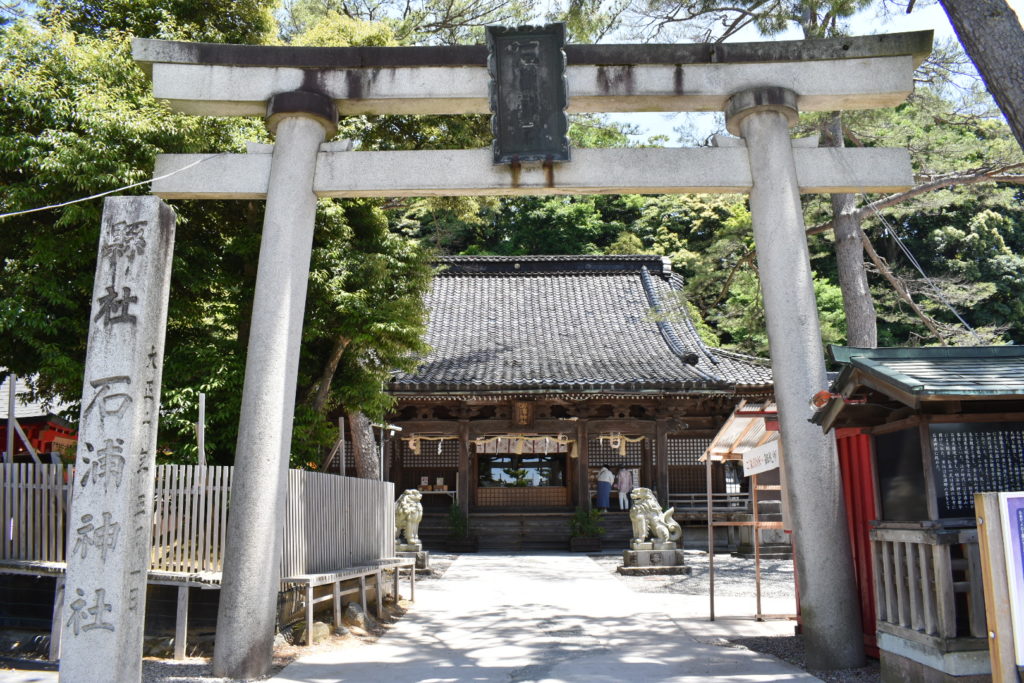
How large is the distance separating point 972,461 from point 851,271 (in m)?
7.00

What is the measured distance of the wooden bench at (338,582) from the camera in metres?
7.25

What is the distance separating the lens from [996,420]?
16.9ft

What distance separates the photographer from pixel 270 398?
6445mm

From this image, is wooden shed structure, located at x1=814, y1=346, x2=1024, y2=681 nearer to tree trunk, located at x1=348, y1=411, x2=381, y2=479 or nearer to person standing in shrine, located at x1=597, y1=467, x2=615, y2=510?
tree trunk, located at x1=348, y1=411, x2=381, y2=479

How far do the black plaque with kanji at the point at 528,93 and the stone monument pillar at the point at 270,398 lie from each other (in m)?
1.51

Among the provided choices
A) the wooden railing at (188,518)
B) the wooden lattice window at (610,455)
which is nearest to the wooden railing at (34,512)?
the wooden railing at (188,518)

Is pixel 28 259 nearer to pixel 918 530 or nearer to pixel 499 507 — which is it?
pixel 918 530

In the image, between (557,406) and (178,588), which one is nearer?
(178,588)

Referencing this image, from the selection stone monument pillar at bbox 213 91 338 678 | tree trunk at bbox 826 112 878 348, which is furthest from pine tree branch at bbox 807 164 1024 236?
stone monument pillar at bbox 213 91 338 678

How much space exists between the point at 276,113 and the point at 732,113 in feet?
13.2

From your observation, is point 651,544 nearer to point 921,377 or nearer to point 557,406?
point 557,406

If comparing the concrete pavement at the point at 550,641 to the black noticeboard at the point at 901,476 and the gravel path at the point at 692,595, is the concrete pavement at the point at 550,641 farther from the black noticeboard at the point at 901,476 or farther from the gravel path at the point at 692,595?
the black noticeboard at the point at 901,476

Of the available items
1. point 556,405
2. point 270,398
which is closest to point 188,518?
point 270,398

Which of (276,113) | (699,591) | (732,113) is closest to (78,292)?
(276,113)
